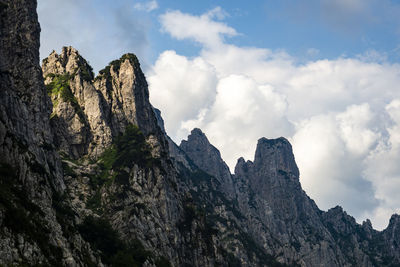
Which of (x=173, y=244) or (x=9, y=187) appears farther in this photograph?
(x=173, y=244)

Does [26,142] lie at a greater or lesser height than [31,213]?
greater

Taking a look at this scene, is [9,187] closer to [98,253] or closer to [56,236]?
[56,236]

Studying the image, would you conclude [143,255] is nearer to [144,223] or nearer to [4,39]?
[144,223]

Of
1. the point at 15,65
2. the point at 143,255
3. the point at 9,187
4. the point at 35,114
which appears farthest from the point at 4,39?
the point at 143,255

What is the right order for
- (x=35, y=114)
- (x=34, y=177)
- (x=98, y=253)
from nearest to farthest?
1. (x=34, y=177)
2. (x=98, y=253)
3. (x=35, y=114)

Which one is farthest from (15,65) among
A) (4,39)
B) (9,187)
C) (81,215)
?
(9,187)

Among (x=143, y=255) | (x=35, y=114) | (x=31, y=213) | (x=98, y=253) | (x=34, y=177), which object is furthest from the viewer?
(x=35, y=114)

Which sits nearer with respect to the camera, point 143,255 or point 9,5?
point 143,255

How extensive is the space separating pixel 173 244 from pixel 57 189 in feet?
175

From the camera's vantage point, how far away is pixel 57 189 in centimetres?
15575

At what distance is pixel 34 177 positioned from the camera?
130000 mm

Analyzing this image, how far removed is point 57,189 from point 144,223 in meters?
34.9

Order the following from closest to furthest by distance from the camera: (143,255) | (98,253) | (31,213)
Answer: (31,213)
(98,253)
(143,255)

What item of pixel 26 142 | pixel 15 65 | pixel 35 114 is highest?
pixel 15 65
